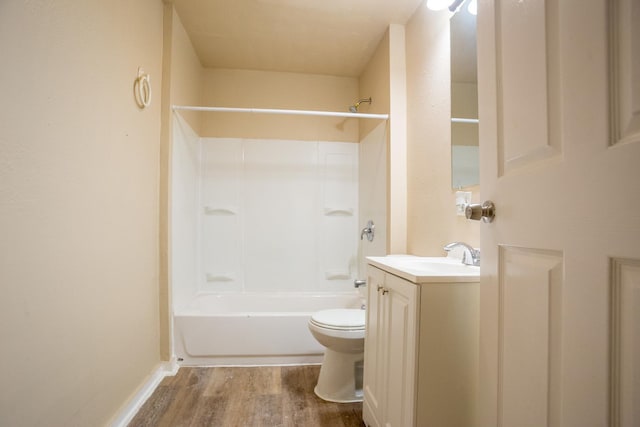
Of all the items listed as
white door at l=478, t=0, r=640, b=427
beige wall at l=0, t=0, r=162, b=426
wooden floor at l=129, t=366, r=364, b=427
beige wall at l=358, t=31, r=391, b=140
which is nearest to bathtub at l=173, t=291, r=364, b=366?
wooden floor at l=129, t=366, r=364, b=427

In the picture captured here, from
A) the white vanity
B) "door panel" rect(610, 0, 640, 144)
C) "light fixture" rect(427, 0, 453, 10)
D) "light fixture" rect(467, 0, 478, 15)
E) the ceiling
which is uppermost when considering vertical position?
the ceiling

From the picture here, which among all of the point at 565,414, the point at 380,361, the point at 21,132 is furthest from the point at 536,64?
the point at 21,132

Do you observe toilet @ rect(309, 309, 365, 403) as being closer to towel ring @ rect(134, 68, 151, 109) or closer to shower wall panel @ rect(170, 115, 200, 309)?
shower wall panel @ rect(170, 115, 200, 309)

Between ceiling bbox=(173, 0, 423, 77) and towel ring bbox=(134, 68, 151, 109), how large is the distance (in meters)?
0.70

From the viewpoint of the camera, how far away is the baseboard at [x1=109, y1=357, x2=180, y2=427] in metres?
1.49

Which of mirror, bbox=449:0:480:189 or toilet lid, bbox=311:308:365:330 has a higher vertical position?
mirror, bbox=449:0:480:189

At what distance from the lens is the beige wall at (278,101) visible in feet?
9.66

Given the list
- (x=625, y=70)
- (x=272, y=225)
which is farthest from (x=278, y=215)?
(x=625, y=70)

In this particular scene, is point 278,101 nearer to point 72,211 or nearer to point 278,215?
point 278,215

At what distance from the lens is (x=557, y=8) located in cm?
61

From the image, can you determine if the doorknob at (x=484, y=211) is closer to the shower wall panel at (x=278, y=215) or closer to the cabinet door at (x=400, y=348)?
the cabinet door at (x=400, y=348)

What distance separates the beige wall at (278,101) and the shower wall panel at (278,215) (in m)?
0.10

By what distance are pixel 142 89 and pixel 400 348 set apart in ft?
5.98

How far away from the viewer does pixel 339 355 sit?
1.83 metres
